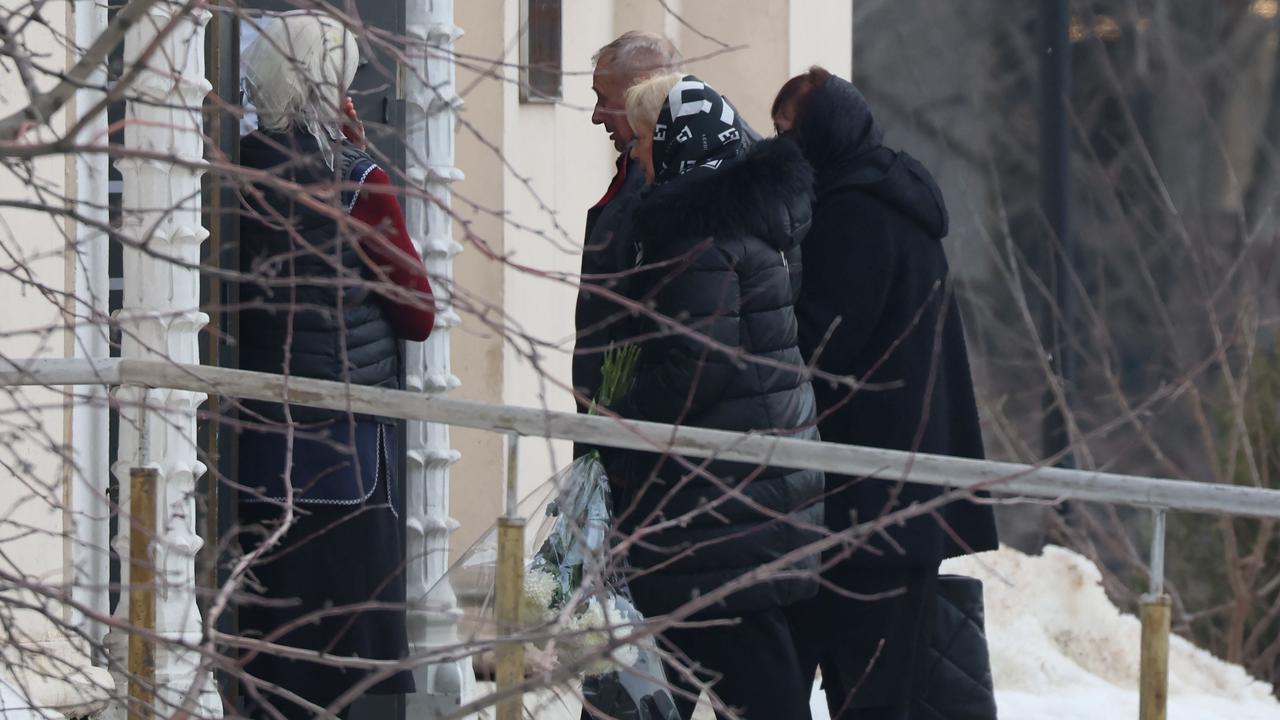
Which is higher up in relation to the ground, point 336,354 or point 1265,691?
point 336,354

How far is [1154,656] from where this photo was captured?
149 inches

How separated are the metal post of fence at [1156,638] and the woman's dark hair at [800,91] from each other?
124 cm

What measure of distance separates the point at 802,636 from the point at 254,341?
1.18 metres

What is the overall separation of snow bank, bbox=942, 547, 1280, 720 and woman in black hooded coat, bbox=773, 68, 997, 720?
2227 millimetres

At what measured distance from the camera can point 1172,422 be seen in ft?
49.5

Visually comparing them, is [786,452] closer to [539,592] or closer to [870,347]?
[539,592]

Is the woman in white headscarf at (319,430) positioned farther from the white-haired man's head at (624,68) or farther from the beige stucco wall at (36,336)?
the white-haired man's head at (624,68)

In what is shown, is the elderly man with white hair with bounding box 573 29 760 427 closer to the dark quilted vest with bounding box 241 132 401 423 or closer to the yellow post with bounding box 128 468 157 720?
the dark quilted vest with bounding box 241 132 401 423

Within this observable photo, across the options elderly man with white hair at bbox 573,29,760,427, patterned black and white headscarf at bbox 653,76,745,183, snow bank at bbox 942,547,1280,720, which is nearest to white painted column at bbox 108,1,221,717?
elderly man with white hair at bbox 573,29,760,427

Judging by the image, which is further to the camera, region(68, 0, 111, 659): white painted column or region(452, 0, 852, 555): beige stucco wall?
region(452, 0, 852, 555): beige stucco wall

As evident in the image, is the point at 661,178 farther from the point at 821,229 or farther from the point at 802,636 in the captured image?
the point at 802,636

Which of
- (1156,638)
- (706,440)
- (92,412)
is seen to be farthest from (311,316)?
(1156,638)

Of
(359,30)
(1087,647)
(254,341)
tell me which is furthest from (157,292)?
(1087,647)

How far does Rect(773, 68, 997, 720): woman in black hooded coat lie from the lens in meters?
4.59
